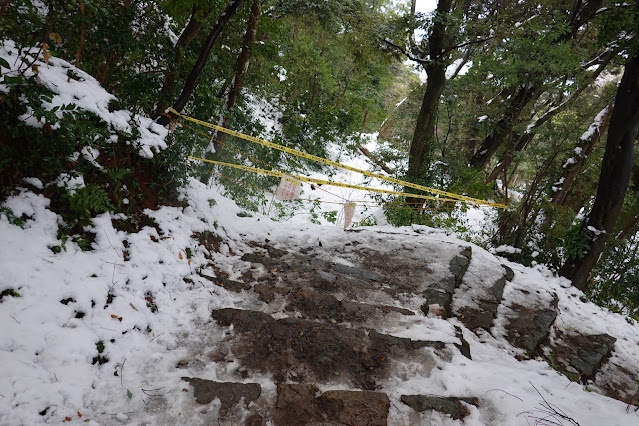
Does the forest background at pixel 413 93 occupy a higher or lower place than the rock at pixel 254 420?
higher

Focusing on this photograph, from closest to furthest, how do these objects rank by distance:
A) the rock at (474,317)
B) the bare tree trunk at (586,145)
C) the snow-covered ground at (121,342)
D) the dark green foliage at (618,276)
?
the snow-covered ground at (121,342)
the rock at (474,317)
the dark green foliage at (618,276)
the bare tree trunk at (586,145)

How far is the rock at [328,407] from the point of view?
199 centimetres

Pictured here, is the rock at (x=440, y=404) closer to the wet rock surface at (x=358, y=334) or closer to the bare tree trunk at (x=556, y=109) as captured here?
the wet rock surface at (x=358, y=334)

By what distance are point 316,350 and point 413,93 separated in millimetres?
12293

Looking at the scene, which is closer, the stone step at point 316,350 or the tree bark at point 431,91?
the stone step at point 316,350

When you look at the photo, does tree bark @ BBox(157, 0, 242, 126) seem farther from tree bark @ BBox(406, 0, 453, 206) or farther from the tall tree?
the tall tree

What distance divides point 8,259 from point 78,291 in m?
0.48

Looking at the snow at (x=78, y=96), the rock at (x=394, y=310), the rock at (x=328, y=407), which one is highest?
the snow at (x=78, y=96)

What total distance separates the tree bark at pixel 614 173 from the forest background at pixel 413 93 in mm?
18

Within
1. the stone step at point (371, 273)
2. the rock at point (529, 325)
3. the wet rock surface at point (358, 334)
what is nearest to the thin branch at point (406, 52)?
the stone step at point (371, 273)

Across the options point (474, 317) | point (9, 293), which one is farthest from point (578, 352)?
point (9, 293)

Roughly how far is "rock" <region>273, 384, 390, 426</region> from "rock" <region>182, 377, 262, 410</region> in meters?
0.19

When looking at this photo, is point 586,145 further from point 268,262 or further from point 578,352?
point 268,262

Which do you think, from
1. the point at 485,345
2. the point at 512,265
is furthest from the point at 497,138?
the point at 485,345
